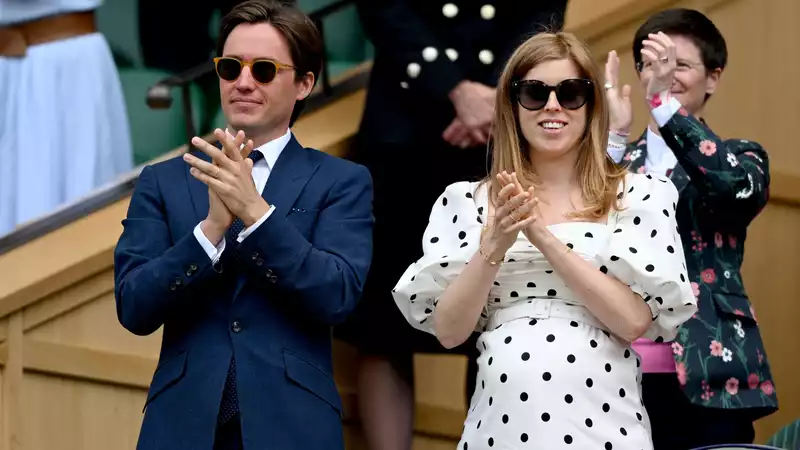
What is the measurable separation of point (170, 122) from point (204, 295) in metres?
3.21

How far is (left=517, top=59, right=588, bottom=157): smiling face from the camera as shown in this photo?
3.42 meters

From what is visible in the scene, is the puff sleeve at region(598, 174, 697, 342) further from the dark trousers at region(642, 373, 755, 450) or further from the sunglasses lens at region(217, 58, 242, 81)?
the sunglasses lens at region(217, 58, 242, 81)

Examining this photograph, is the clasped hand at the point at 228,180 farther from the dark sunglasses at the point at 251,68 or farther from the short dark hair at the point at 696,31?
the short dark hair at the point at 696,31

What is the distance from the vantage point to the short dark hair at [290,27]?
11.9 feet

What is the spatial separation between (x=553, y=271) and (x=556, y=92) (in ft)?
1.31

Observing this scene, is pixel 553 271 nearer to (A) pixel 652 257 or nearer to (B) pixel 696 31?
(A) pixel 652 257

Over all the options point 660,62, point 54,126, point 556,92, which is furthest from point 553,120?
point 54,126

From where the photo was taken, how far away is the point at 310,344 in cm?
344

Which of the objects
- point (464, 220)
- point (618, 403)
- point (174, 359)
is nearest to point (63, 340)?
point (174, 359)

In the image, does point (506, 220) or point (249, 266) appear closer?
point (506, 220)

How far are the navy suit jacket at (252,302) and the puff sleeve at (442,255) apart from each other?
13 cm

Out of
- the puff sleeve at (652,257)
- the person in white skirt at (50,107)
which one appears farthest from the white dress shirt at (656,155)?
the person in white skirt at (50,107)

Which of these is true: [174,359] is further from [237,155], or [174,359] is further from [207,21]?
[207,21]

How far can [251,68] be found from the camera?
139 inches
